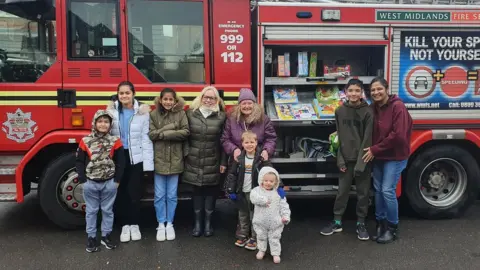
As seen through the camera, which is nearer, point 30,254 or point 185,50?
point 30,254

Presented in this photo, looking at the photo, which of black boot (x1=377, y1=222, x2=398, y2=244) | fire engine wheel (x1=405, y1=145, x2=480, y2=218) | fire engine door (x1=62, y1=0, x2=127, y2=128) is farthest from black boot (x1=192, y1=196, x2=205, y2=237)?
fire engine wheel (x1=405, y1=145, x2=480, y2=218)

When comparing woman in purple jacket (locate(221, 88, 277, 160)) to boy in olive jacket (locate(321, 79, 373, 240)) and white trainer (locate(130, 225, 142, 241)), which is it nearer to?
Result: boy in olive jacket (locate(321, 79, 373, 240))

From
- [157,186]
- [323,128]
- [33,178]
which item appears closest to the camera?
[157,186]

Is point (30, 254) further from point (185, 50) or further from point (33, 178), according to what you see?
point (185, 50)

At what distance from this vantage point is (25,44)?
4.71 m

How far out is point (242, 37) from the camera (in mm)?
4898

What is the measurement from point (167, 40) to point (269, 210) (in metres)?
2.14

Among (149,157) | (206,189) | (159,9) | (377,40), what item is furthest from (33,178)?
(377,40)

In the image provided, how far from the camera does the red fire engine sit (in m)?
4.68

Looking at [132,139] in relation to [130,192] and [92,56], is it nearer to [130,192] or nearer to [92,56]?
[130,192]

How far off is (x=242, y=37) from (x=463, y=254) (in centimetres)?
319

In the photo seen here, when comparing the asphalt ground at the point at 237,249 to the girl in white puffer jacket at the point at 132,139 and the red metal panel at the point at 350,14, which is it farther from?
the red metal panel at the point at 350,14

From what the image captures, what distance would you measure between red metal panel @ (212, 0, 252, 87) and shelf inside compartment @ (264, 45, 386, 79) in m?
0.31

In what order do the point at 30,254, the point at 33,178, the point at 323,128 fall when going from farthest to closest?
the point at 323,128 → the point at 33,178 → the point at 30,254
